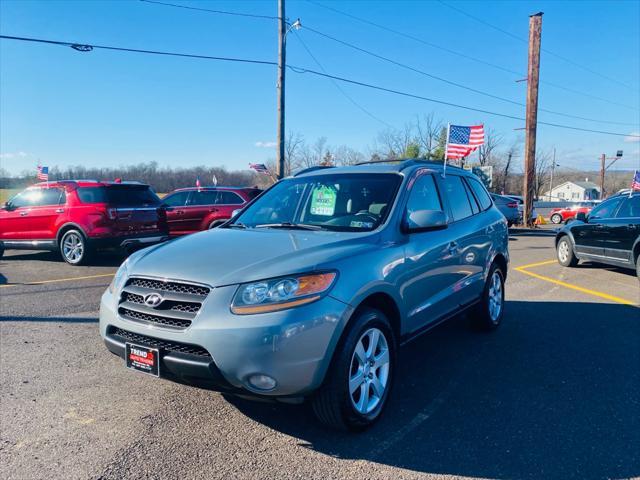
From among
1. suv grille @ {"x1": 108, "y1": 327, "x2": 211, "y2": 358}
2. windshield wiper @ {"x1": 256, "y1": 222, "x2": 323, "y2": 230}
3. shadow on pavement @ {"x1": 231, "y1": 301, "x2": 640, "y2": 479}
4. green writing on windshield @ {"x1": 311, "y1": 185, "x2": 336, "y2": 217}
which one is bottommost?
shadow on pavement @ {"x1": 231, "y1": 301, "x2": 640, "y2": 479}

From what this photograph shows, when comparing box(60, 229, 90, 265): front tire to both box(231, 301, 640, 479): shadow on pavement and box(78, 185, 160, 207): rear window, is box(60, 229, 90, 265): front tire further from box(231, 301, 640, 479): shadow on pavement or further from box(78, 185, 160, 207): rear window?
box(231, 301, 640, 479): shadow on pavement

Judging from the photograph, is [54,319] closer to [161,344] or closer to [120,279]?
[120,279]

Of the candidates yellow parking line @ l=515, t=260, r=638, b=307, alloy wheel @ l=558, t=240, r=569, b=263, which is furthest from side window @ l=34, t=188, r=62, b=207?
alloy wheel @ l=558, t=240, r=569, b=263

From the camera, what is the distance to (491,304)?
17.7 feet

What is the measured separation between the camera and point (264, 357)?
2576 millimetres

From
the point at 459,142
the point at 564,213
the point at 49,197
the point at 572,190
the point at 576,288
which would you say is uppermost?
the point at 459,142

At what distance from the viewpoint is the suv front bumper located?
102 inches

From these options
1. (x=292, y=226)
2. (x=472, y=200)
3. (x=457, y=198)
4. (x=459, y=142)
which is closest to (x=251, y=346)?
(x=292, y=226)

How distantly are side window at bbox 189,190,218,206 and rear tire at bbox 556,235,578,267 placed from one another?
893 centimetres

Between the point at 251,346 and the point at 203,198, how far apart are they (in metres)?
11.0

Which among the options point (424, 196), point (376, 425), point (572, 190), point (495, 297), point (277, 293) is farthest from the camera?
point (572, 190)

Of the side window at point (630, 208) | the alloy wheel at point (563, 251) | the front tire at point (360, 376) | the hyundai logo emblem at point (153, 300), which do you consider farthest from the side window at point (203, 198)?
the front tire at point (360, 376)

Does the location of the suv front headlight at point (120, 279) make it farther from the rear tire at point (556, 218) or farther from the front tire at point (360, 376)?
the rear tire at point (556, 218)

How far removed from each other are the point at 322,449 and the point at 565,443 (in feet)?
5.09
